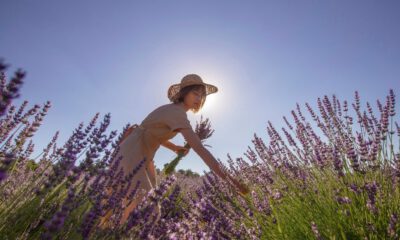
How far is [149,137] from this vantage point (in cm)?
287

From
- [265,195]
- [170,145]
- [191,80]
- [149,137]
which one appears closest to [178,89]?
[191,80]

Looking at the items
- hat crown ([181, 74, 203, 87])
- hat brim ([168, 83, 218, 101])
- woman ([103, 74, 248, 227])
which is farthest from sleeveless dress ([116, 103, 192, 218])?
hat brim ([168, 83, 218, 101])

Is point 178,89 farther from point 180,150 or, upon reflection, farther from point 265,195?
point 265,195

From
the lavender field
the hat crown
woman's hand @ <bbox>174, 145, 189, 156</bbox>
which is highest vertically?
the hat crown

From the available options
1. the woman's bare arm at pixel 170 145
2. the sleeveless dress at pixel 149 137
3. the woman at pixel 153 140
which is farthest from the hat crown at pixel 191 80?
the woman's bare arm at pixel 170 145

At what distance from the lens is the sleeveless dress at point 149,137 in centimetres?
265

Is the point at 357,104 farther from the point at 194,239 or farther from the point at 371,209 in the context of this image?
the point at 194,239

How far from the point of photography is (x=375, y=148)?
1868 millimetres

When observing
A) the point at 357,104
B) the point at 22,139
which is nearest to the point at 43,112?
the point at 22,139

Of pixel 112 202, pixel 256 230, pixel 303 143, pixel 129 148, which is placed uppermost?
pixel 303 143

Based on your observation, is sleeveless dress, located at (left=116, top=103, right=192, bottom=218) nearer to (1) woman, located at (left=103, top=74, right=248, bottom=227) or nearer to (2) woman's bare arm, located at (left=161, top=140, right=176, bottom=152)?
(1) woman, located at (left=103, top=74, right=248, bottom=227)

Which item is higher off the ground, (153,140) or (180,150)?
(180,150)

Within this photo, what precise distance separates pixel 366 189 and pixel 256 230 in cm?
78

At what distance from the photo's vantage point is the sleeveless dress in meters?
2.65
